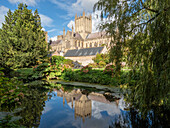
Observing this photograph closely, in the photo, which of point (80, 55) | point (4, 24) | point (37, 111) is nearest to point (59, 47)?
point (80, 55)

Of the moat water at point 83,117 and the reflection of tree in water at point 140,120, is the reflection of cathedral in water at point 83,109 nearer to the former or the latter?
the moat water at point 83,117

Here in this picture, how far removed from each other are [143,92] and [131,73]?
1.89ft

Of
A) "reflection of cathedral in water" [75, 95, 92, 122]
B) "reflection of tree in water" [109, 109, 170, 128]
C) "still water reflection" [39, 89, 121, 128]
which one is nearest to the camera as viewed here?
"reflection of tree in water" [109, 109, 170, 128]

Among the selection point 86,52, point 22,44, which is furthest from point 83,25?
point 22,44

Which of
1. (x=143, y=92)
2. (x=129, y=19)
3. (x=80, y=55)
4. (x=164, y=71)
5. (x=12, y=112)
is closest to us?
(x=164, y=71)

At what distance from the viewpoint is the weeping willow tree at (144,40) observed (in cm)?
228

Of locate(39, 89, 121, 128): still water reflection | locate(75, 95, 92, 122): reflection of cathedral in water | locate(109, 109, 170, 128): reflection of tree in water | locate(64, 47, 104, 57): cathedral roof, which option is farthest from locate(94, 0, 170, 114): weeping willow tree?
locate(64, 47, 104, 57): cathedral roof

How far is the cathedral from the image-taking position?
35.9 metres

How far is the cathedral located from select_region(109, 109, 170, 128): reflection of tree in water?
98.4 ft

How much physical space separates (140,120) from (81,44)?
68.5m

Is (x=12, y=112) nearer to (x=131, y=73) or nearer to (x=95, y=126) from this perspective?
(x=95, y=126)

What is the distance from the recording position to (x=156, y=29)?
7.84ft

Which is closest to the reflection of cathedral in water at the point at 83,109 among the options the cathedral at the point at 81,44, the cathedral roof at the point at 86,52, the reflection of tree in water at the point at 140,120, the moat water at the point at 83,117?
the moat water at the point at 83,117

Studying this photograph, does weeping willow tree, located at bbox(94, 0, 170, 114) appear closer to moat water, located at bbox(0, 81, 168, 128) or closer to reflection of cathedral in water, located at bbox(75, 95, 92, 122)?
moat water, located at bbox(0, 81, 168, 128)
